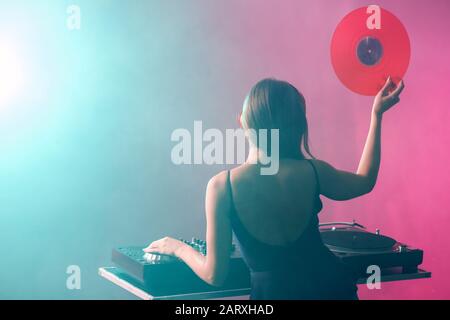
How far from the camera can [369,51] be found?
5.29 feet

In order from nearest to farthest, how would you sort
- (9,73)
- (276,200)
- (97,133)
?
(276,200)
(9,73)
(97,133)

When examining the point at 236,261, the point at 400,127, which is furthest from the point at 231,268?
the point at 400,127

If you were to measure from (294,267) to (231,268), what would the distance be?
0.23 meters

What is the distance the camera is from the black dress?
1.31m

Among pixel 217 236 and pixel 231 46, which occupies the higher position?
pixel 231 46

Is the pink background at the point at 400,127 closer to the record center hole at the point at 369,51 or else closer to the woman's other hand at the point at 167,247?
the record center hole at the point at 369,51

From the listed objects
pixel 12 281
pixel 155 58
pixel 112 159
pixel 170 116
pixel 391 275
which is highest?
pixel 155 58

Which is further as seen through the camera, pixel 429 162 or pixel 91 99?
pixel 429 162

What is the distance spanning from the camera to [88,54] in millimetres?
2398

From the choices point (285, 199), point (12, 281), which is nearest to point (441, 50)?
point (285, 199)

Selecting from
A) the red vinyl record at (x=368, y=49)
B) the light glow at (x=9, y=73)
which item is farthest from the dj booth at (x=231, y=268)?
the light glow at (x=9, y=73)

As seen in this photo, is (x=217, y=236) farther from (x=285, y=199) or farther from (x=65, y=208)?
(x=65, y=208)

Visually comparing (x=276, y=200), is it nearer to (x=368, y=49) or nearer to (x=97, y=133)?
(x=368, y=49)

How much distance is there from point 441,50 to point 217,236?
7.16 ft
